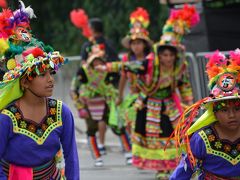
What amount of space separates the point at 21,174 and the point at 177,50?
4582mm

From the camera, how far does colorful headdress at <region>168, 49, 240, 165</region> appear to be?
6348 mm

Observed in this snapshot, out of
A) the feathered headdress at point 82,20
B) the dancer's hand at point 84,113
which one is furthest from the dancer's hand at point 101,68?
the feathered headdress at point 82,20

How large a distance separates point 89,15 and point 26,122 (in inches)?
692

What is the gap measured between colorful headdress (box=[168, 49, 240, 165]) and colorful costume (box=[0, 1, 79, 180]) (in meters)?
0.81

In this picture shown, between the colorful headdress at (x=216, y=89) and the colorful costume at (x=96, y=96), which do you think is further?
the colorful costume at (x=96, y=96)

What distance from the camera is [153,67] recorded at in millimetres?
10453

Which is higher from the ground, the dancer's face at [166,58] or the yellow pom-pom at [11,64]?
the yellow pom-pom at [11,64]

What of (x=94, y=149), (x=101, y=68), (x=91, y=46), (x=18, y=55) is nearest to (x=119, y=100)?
(x=101, y=68)

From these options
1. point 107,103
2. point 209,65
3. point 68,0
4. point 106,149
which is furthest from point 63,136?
point 68,0

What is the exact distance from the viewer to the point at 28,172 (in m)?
6.21

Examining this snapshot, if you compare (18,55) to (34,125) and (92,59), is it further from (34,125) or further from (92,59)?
(92,59)

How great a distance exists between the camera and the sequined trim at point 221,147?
632 cm

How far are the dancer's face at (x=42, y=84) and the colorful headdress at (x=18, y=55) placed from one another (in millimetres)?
40

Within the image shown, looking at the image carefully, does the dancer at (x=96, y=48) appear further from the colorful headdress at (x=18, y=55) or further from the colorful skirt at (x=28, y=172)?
the colorful skirt at (x=28, y=172)
